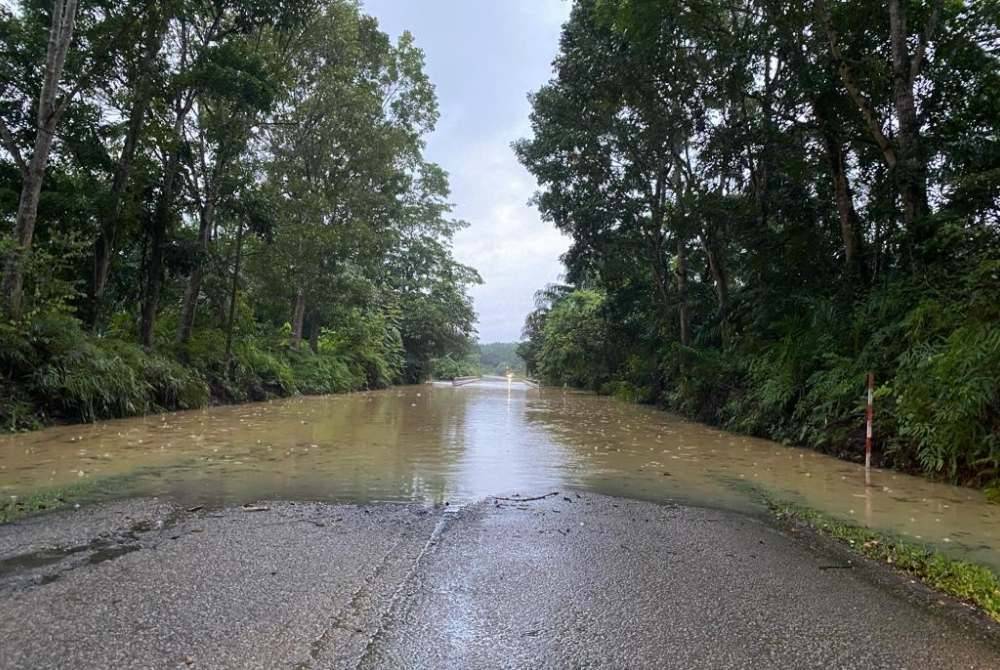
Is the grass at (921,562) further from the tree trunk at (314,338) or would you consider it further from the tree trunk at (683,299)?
the tree trunk at (314,338)

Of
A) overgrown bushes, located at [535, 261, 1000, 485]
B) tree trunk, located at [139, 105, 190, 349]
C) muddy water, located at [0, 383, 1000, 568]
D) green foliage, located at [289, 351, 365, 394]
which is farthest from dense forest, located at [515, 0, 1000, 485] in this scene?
green foliage, located at [289, 351, 365, 394]

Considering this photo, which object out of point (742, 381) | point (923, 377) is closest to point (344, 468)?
point (923, 377)

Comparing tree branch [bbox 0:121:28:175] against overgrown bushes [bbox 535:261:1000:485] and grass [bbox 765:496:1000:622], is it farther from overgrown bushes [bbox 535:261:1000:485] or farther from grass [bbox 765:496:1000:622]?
overgrown bushes [bbox 535:261:1000:485]

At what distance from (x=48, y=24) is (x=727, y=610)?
1718 centimetres

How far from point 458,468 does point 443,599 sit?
14.0ft

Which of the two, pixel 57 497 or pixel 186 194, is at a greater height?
pixel 186 194

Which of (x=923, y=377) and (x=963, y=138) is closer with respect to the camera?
(x=923, y=377)

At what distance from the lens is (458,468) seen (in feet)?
24.2

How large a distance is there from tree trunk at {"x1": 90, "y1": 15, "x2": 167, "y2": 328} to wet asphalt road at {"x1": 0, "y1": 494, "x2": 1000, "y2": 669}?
11639mm

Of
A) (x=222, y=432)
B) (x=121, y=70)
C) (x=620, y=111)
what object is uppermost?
(x=620, y=111)

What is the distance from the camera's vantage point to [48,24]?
1373 cm

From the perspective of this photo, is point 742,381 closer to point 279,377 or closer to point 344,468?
point 344,468

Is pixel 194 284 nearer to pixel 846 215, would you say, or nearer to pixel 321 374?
pixel 321 374

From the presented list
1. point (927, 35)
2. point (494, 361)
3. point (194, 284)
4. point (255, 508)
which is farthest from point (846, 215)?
point (494, 361)
